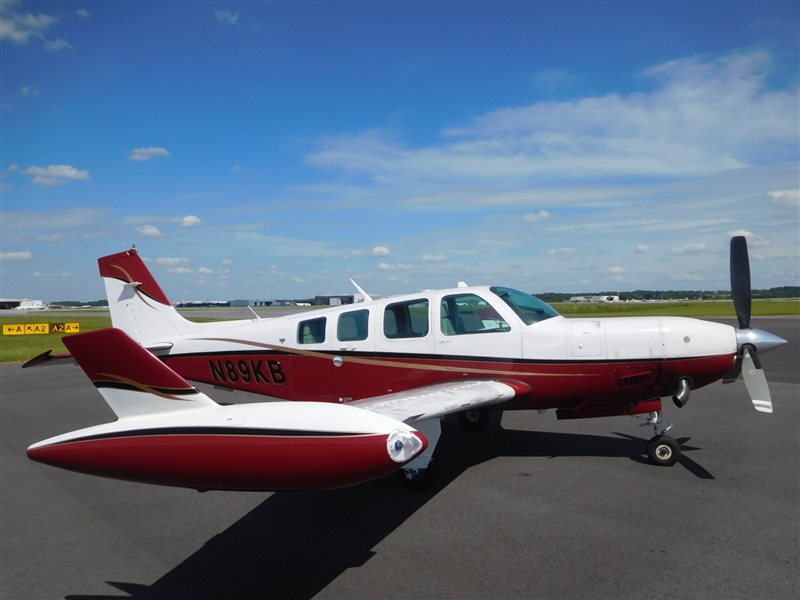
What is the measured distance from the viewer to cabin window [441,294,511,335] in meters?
6.79

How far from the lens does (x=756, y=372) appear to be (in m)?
6.30

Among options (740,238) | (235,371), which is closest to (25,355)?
(235,371)

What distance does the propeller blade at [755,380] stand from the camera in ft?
20.6

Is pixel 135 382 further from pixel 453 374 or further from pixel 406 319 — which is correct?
pixel 453 374

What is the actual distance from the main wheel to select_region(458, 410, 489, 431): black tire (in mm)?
2773

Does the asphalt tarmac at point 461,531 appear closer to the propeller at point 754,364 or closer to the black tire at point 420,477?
the black tire at point 420,477

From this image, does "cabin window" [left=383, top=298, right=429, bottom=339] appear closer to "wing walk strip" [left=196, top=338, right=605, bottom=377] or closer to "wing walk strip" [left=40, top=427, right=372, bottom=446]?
"wing walk strip" [left=196, top=338, right=605, bottom=377]

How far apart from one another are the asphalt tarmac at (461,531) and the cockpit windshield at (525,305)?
1.91 meters

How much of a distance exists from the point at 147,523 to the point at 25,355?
21850mm

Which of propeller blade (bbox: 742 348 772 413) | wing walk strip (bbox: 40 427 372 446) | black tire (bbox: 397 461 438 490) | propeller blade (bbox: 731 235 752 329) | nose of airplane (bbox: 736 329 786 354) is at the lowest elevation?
black tire (bbox: 397 461 438 490)

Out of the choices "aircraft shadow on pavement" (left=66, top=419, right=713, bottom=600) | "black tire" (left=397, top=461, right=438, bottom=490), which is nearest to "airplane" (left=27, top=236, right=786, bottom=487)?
"black tire" (left=397, top=461, right=438, bottom=490)

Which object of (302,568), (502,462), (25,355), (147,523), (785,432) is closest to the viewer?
(302,568)

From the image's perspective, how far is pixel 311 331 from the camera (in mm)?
7574

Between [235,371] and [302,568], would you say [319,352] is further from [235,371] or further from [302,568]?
[302,568]
